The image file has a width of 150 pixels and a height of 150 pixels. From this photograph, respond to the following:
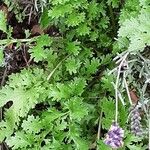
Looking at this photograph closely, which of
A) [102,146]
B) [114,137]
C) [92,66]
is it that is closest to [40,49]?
[92,66]

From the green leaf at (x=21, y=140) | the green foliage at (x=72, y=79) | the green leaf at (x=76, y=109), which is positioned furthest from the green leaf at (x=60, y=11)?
the green leaf at (x=21, y=140)

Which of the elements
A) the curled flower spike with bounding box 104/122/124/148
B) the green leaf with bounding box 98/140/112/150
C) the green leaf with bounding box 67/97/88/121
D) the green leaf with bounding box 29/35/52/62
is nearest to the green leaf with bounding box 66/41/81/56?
the green leaf with bounding box 29/35/52/62

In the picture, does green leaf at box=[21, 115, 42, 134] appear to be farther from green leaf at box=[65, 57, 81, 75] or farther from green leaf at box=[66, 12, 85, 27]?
green leaf at box=[66, 12, 85, 27]

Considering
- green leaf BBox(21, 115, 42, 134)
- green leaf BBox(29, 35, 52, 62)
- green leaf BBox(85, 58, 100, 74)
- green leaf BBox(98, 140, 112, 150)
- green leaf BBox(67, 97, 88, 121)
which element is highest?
green leaf BBox(29, 35, 52, 62)

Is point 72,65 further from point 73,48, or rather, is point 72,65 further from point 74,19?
point 74,19

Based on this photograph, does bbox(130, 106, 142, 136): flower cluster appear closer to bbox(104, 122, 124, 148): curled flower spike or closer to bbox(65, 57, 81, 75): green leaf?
bbox(104, 122, 124, 148): curled flower spike

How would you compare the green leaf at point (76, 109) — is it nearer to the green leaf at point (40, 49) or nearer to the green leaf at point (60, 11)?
the green leaf at point (40, 49)

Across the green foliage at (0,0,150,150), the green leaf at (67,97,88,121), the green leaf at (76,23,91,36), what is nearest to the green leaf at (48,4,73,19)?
the green foliage at (0,0,150,150)

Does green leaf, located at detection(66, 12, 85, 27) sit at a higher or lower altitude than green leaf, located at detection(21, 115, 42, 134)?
higher

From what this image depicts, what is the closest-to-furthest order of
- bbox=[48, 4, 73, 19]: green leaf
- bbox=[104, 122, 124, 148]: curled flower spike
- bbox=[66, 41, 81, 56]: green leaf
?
bbox=[104, 122, 124, 148]: curled flower spike
bbox=[48, 4, 73, 19]: green leaf
bbox=[66, 41, 81, 56]: green leaf

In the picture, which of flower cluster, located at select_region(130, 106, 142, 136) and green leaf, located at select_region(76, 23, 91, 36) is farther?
green leaf, located at select_region(76, 23, 91, 36)

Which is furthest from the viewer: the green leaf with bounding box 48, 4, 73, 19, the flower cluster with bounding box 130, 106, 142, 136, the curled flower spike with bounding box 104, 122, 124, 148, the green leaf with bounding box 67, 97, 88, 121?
the green leaf with bounding box 48, 4, 73, 19
